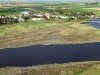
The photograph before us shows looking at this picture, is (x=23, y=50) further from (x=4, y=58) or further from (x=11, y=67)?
(x=11, y=67)

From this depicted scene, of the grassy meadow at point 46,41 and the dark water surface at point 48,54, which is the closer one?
the grassy meadow at point 46,41

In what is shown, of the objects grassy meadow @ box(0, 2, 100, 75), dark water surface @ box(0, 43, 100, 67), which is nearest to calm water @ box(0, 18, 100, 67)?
dark water surface @ box(0, 43, 100, 67)

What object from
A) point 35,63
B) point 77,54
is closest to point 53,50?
point 77,54

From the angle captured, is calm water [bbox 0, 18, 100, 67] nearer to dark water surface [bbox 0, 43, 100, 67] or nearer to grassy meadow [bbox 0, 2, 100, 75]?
dark water surface [bbox 0, 43, 100, 67]

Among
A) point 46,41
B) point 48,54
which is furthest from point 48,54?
point 46,41

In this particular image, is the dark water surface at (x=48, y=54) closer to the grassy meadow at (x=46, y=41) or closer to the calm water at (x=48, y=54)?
the calm water at (x=48, y=54)

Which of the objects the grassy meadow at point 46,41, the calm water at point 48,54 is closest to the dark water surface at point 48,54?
the calm water at point 48,54

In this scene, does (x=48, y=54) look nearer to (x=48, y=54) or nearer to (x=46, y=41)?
(x=48, y=54)

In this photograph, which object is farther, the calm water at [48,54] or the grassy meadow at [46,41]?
the calm water at [48,54]
